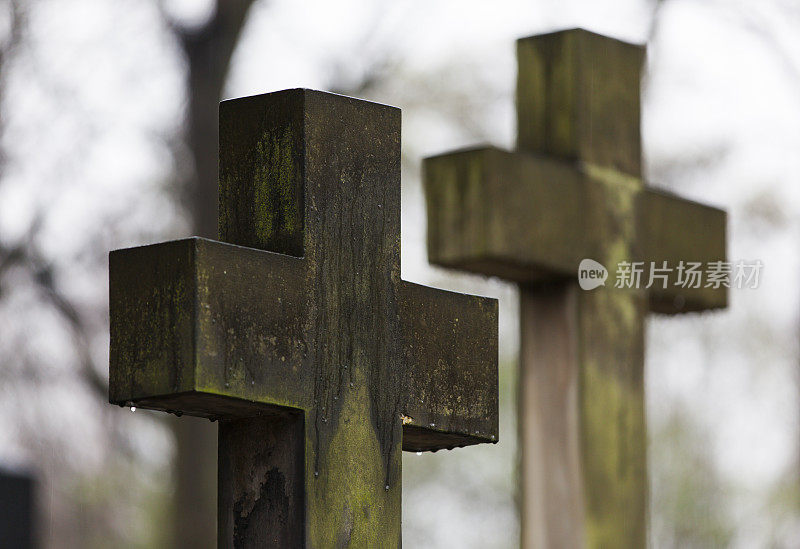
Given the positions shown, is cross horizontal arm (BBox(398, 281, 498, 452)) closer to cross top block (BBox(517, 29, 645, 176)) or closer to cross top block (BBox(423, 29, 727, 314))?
cross top block (BBox(423, 29, 727, 314))

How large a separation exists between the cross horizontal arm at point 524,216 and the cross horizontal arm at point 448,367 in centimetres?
123

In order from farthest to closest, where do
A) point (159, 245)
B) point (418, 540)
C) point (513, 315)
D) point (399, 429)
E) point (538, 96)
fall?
point (418, 540) < point (513, 315) < point (538, 96) < point (399, 429) < point (159, 245)

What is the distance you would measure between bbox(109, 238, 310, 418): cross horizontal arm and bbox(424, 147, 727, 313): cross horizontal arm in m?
1.55

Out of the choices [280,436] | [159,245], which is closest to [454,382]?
[280,436]

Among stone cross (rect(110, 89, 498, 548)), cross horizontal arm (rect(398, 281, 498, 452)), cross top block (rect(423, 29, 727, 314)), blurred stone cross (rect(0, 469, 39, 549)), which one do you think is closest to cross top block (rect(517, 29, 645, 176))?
cross top block (rect(423, 29, 727, 314))

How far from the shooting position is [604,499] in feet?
11.8

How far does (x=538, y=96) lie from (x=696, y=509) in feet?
19.2

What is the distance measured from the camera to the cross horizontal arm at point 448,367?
205 centimetres

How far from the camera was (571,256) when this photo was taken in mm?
3654

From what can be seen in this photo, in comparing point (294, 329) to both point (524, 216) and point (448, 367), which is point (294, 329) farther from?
point (524, 216)

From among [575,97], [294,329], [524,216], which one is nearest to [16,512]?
[524,216]

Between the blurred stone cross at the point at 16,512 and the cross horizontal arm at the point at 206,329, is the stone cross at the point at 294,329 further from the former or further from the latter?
the blurred stone cross at the point at 16,512

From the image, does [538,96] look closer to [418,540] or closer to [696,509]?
[696,509]

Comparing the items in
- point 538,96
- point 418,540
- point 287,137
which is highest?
point 538,96
